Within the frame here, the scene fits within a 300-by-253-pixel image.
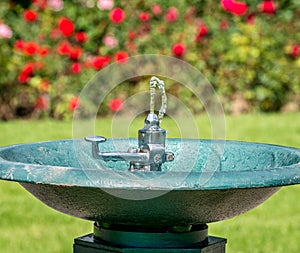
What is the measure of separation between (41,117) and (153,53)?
1.20 meters

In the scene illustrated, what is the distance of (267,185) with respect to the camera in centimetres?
242

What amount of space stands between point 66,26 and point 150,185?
6.22 meters

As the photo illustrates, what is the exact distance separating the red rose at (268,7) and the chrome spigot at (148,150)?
20.3ft

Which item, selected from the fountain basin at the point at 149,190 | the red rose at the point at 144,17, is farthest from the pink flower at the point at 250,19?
the fountain basin at the point at 149,190

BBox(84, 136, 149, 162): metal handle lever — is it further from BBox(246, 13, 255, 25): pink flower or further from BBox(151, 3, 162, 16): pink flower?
BBox(246, 13, 255, 25): pink flower

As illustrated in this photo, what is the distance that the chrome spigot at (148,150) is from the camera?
2723 mm

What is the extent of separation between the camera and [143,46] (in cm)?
861

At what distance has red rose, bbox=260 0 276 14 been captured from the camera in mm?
8805

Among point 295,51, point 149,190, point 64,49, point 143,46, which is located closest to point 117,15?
point 143,46

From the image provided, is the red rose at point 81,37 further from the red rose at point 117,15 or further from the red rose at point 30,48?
the red rose at point 30,48

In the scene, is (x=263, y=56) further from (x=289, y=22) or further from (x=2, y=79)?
(x=2, y=79)

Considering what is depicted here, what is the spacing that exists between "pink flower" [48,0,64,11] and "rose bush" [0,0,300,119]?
12mm

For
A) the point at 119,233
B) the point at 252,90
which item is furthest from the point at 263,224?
the point at 252,90

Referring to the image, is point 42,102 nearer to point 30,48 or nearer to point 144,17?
point 30,48
